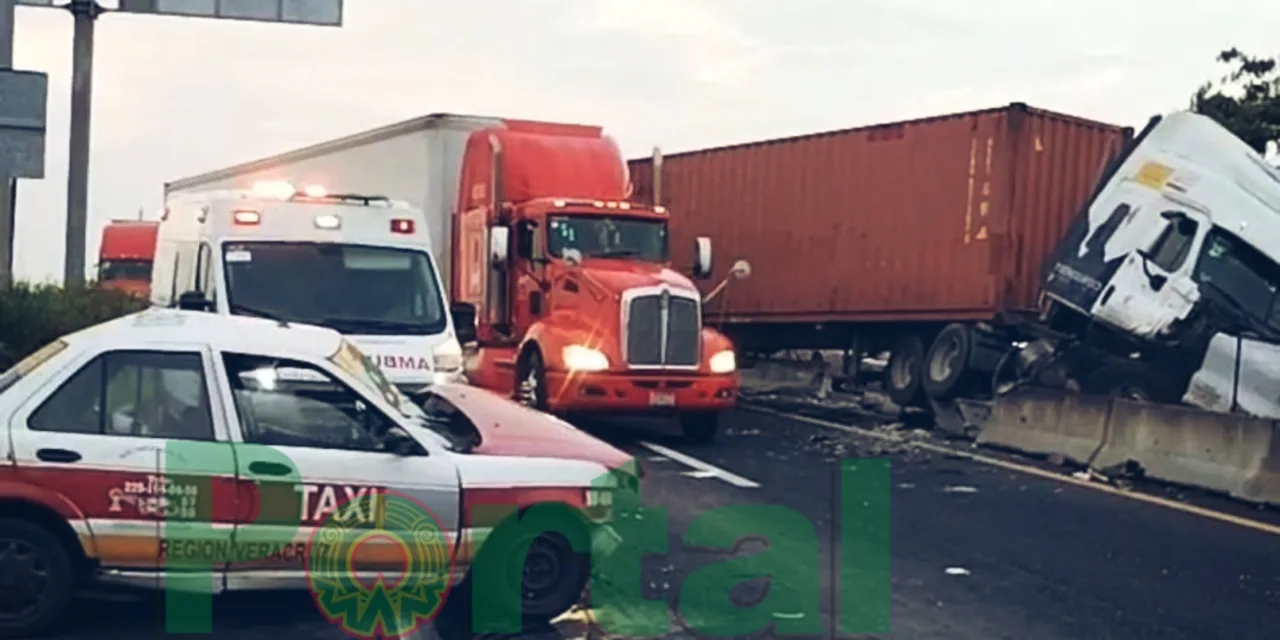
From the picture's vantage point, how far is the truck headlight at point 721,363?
1569 cm

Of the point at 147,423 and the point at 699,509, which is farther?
the point at 699,509

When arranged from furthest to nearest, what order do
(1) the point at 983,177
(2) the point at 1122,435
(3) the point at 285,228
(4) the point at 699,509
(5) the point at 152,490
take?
(1) the point at 983,177, (2) the point at 1122,435, (3) the point at 285,228, (4) the point at 699,509, (5) the point at 152,490

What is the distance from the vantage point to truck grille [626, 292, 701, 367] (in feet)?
50.6

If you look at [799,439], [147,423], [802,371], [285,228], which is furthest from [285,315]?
[802,371]

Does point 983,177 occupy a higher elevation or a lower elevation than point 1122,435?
higher

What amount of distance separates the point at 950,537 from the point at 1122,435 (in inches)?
173

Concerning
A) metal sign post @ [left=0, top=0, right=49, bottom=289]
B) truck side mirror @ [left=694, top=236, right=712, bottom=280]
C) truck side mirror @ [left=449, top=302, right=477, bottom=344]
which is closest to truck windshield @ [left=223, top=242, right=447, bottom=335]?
truck side mirror @ [left=449, top=302, right=477, bottom=344]

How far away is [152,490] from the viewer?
7000 mm

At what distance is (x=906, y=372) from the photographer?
2042cm

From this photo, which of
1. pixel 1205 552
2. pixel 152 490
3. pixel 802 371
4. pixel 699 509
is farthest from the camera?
pixel 802 371

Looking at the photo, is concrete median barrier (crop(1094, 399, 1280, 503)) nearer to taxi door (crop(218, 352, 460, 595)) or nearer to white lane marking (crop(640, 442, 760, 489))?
white lane marking (crop(640, 442, 760, 489))

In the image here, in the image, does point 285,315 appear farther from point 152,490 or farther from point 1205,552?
point 1205,552

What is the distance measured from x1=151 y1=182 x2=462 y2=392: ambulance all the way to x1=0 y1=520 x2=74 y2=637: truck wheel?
4665 mm

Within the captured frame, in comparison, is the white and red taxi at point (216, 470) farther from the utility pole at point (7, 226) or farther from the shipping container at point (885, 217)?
the shipping container at point (885, 217)
